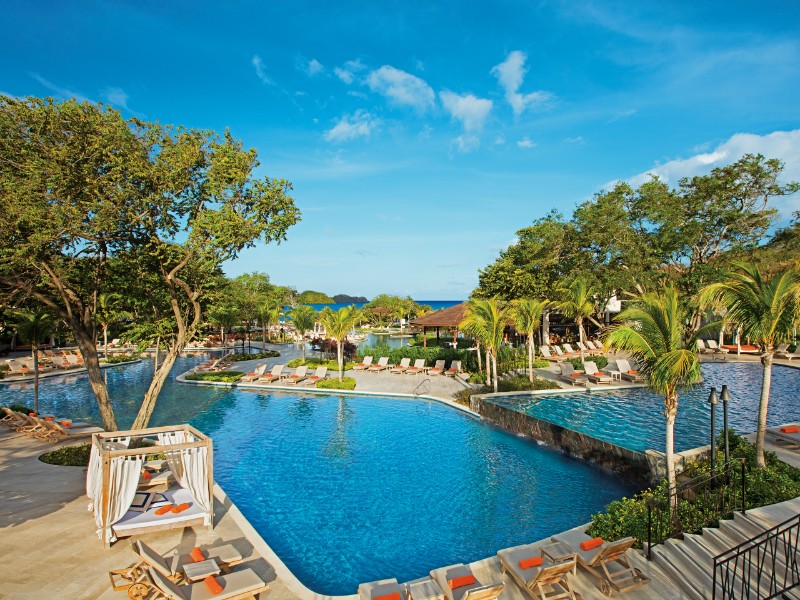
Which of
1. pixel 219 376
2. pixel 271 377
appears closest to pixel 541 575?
pixel 271 377

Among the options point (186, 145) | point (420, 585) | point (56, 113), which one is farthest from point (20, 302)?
point (420, 585)

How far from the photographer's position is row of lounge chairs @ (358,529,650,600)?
19.0 ft

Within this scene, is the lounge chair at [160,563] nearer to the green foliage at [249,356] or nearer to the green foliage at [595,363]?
the green foliage at [595,363]

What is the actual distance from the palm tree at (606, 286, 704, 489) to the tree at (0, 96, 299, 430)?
8.44 metres

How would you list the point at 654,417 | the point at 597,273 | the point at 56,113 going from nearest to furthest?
the point at 56,113 < the point at 654,417 < the point at 597,273

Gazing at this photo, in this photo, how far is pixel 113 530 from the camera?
23.6 feet

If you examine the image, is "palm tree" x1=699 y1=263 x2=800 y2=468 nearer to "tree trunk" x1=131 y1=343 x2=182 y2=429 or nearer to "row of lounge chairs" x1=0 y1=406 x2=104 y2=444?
"tree trunk" x1=131 y1=343 x2=182 y2=429

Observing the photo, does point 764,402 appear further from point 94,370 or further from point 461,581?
point 94,370

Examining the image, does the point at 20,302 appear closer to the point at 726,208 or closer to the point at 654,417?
the point at 654,417

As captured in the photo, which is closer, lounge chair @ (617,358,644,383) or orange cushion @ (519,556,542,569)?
orange cushion @ (519,556,542,569)

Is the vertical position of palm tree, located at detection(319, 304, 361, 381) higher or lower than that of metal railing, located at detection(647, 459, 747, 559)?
higher

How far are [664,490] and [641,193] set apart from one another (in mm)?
25756

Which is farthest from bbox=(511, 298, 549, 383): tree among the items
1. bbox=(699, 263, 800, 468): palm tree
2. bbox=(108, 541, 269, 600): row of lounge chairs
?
bbox=(108, 541, 269, 600): row of lounge chairs

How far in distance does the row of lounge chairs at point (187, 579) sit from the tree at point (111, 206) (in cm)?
→ 611
